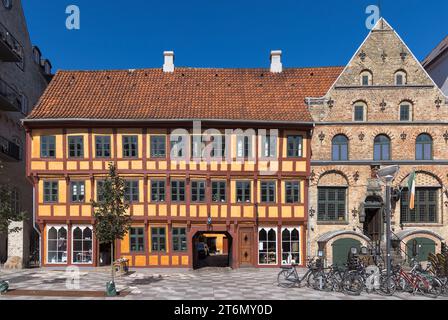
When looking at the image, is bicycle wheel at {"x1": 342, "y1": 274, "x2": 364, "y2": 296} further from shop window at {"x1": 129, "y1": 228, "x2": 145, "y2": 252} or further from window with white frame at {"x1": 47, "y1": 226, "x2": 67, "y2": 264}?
window with white frame at {"x1": 47, "y1": 226, "x2": 67, "y2": 264}

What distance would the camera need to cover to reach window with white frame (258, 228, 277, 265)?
2334cm

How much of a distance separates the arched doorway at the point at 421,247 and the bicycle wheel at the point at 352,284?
26.6ft

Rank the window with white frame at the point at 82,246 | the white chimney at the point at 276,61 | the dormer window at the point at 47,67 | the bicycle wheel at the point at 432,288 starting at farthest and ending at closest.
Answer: the dormer window at the point at 47,67
the white chimney at the point at 276,61
the window with white frame at the point at 82,246
the bicycle wheel at the point at 432,288

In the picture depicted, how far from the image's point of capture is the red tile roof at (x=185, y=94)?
23375 mm

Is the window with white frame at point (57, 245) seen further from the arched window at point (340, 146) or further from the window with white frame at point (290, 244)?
the arched window at point (340, 146)

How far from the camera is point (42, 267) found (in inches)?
902

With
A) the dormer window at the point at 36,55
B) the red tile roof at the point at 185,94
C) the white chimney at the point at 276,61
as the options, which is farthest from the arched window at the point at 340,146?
the dormer window at the point at 36,55

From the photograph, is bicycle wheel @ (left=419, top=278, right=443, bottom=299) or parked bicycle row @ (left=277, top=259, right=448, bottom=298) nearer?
bicycle wheel @ (left=419, top=278, right=443, bottom=299)

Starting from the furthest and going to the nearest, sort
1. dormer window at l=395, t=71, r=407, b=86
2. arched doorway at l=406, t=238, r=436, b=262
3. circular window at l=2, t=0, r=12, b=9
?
circular window at l=2, t=0, r=12, b=9 → dormer window at l=395, t=71, r=407, b=86 → arched doorway at l=406, t=238, r=436, b=262

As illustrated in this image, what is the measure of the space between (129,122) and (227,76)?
299 inches

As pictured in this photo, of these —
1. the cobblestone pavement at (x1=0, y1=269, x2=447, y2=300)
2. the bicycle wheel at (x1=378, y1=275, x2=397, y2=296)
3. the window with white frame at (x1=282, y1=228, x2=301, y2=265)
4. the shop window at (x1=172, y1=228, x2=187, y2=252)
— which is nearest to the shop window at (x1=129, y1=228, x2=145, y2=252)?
the cobblestone pavement at (x1=0, y1=269, x2=447, y2=300)

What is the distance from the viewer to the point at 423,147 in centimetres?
2341

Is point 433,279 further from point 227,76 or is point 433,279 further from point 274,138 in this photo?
point 227,76

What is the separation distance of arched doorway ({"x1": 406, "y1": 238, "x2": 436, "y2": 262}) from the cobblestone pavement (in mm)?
7412
